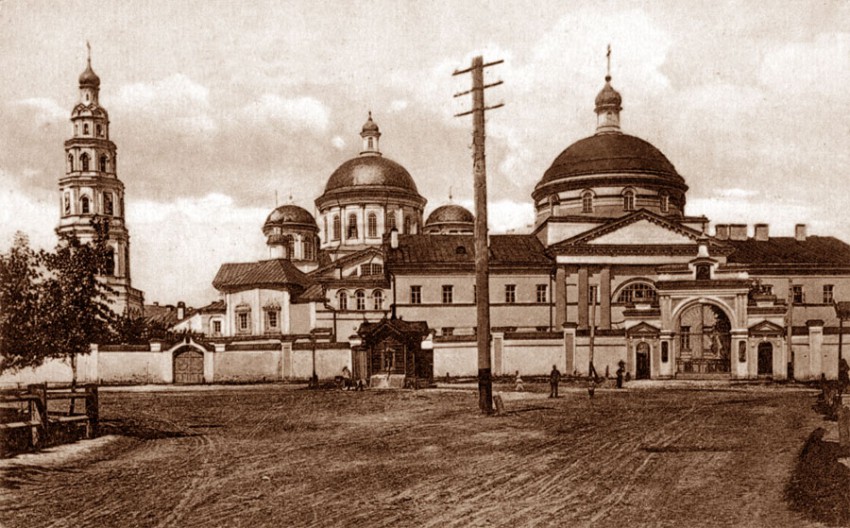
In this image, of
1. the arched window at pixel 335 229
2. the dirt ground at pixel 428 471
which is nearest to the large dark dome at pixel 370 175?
the arched window at pixel 335 229

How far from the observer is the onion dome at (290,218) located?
72.1 meters

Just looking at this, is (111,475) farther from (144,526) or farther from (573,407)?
(573,407)

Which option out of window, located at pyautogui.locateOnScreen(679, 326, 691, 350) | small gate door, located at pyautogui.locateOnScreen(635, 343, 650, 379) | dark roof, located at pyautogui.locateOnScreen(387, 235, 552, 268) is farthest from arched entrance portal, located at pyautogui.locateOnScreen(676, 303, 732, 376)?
dark roof, located at pyautogui.locateOnScreen(387, 235, 552, 268)

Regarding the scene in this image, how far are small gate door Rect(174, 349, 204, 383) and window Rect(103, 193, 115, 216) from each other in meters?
21.3

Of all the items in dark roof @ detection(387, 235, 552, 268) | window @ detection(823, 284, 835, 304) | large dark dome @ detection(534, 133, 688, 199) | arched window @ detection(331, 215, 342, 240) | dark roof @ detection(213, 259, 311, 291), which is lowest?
window @ detection(823, 284, 835, 304)

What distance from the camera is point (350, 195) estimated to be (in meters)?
66.6

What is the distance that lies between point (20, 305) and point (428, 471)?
13.4 meters

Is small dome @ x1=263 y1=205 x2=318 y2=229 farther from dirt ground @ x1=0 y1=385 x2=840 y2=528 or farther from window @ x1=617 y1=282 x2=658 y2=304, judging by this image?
dirt ground @ x1=0 y1=385 x2=840 y2=528

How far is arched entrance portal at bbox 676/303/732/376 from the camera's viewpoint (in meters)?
39.8

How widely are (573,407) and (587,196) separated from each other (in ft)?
105

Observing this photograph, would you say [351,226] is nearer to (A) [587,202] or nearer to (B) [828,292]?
(A) [587,202]

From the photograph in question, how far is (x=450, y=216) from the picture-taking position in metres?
74.0

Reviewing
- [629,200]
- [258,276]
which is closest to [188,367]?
[258,276]

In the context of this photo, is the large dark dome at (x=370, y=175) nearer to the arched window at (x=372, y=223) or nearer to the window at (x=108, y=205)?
the arched window at (x=372, y=223)
